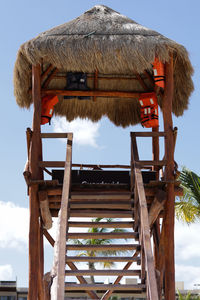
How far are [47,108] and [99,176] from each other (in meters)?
1.56

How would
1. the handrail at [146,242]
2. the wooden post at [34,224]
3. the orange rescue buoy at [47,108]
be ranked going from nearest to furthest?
the handrail at [146,242] → the wooden post at [34,224] → the orange rescue buoy at [47,108]

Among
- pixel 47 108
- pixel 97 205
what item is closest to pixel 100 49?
pixel 47 108

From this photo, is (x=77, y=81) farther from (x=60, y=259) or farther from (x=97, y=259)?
(x=60, y=259)

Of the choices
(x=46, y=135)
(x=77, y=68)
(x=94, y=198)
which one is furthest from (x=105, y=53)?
(x=94, y=198)

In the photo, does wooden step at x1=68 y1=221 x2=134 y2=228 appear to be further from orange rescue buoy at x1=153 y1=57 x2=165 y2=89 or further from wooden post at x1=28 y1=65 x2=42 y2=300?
orange rescue buoy at x1=153 y1=57 x2=165 y2=89

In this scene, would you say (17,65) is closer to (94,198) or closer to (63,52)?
(63,52)

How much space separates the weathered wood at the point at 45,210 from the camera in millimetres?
8648

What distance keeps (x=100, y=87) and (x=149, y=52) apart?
263 centimetres

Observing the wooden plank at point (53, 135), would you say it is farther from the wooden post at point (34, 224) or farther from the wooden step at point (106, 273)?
the wooden step at point (106, 273)

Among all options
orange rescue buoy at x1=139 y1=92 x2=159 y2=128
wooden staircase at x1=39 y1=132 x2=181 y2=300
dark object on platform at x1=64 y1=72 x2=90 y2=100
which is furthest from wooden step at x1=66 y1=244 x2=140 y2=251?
dark object on platform at x1=64 y1=72 x2=90 y2=100

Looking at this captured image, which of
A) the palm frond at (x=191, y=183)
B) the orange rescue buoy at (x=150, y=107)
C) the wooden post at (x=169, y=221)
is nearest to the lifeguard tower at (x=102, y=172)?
the wooden post at (x=169, y=221)

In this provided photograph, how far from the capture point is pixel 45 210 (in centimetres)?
901

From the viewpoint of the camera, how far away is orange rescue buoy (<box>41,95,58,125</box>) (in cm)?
992

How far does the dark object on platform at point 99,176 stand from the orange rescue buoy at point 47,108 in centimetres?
116
